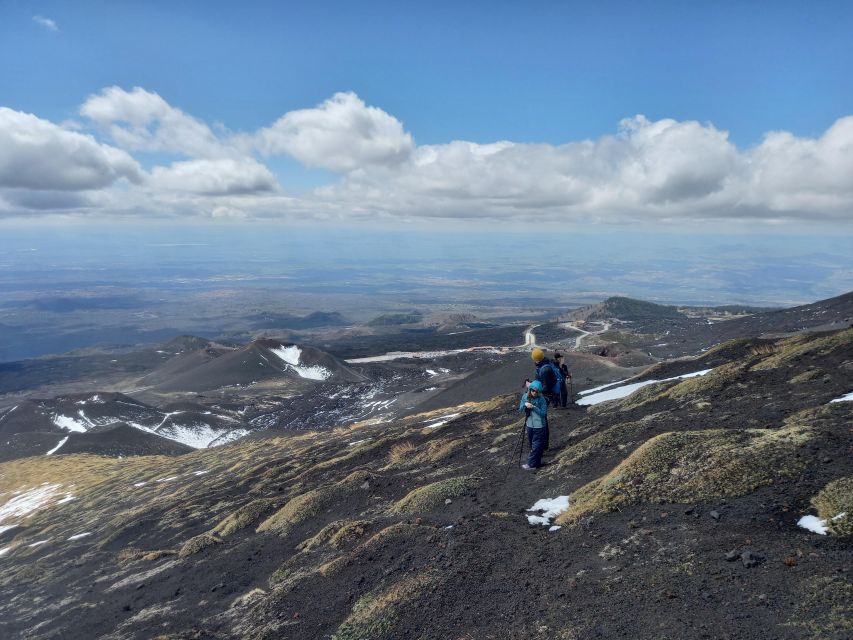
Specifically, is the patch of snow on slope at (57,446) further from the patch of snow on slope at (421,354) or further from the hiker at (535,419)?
the hiker at (535,419)

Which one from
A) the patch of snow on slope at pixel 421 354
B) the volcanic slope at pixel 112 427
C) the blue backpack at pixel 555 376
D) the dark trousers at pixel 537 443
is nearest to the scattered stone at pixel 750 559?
the dark trousers at pixel 537 443

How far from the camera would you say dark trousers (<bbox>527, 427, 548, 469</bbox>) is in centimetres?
1345

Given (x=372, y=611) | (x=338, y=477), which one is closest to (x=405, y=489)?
(x=338, y=477)

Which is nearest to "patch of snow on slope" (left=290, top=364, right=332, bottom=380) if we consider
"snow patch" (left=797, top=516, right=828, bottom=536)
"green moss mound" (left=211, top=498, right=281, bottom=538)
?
"green moss mound" (left=211, top=498, right=281, bottom=538)

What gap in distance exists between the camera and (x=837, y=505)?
25.4 ft

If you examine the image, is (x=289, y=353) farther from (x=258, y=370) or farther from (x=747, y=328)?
(x=747, y=328)

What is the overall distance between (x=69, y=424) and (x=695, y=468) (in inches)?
3605

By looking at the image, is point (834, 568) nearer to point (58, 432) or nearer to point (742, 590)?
point (742, 590)

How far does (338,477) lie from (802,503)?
53.3 feet

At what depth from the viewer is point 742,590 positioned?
21.5ft

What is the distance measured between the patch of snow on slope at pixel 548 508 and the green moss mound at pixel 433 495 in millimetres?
2532

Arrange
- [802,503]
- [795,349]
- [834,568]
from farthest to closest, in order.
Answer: [795,349], [802,503], [834,568]

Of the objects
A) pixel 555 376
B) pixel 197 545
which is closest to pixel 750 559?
pixel 555 376

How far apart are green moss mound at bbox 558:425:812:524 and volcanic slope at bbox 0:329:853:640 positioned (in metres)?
0.04
